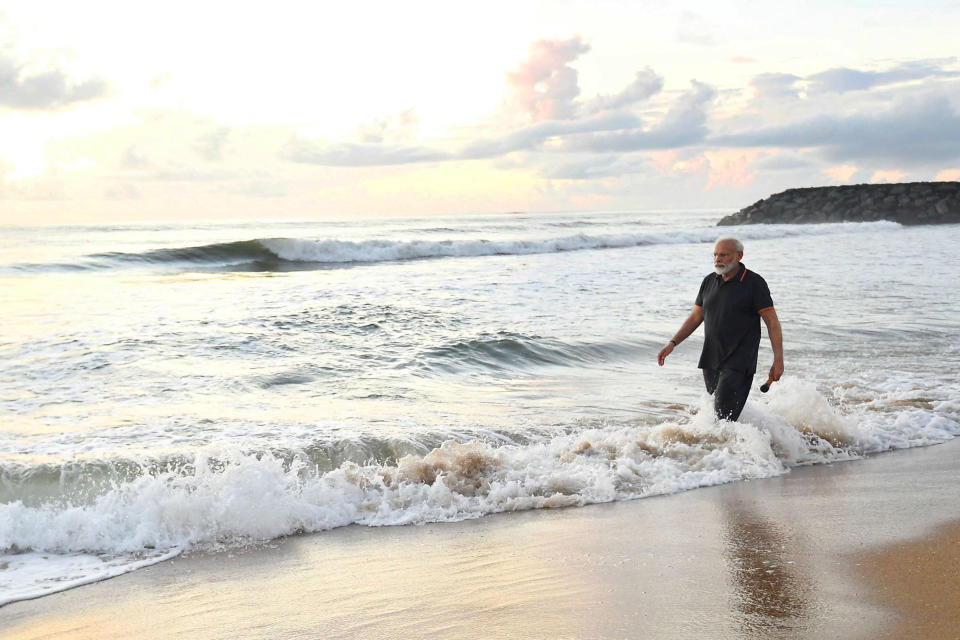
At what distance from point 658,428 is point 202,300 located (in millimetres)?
12203

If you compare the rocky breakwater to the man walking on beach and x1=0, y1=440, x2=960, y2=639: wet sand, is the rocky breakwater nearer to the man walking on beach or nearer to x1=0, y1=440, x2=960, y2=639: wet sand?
the man walking on beach

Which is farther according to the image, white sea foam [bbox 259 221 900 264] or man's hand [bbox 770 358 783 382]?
white sea foam [bbox 259 221 900 264]

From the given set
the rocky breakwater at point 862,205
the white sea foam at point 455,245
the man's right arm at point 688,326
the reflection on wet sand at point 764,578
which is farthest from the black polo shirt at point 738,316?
the rocky breakwater at point 862,205

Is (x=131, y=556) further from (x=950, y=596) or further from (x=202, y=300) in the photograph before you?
(x=202, y=300)

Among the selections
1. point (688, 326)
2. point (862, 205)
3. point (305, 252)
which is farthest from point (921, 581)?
point (862, 205)

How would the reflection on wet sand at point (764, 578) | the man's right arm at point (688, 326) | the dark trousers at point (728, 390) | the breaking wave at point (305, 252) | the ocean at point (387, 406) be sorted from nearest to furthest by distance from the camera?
1. the reflection on wet sand at point (764, 578)
2. the ocean at point (387, 406)
3. the dark trousers at point (728, 390)
4. the man's right arm at point (688, 326)
5. the breaking wave at point (305, 252)

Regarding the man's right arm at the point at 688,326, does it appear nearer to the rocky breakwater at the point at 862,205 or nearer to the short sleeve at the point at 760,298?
the short sleeve at the point at 760,298

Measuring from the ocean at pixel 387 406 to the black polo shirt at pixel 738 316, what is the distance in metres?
0.80

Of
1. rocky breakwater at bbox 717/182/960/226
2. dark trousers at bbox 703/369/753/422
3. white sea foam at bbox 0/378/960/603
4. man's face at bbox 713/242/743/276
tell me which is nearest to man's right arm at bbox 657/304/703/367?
dark trousers at bbox 703/369/753/422

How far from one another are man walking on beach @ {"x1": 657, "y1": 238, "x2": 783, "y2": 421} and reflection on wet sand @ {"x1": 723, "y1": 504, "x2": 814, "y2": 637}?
1.33 meters

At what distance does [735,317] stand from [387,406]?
11.7ft

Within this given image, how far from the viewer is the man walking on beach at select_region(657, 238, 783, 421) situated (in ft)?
19.1

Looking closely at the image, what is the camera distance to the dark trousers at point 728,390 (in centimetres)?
609

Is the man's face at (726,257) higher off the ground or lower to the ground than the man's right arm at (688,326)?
higher
